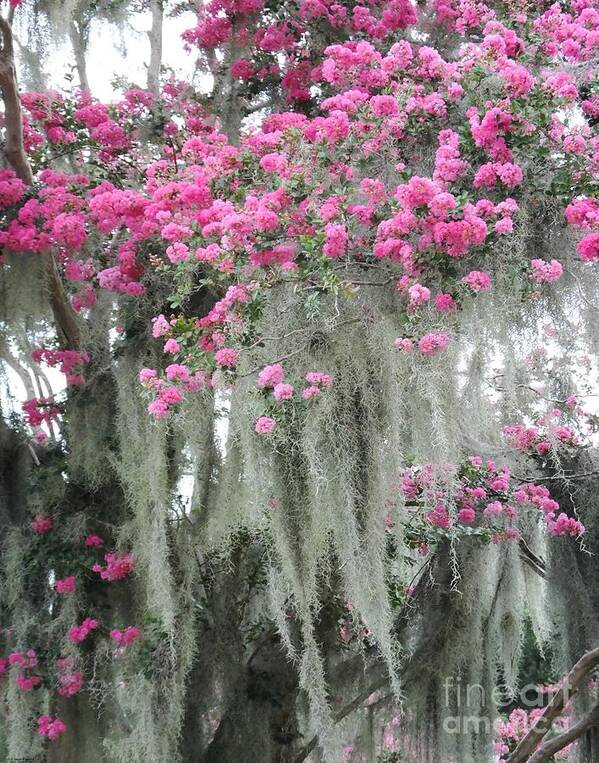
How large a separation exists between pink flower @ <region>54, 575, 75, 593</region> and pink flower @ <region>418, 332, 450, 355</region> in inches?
73.0

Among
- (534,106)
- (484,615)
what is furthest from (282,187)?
(484,615)

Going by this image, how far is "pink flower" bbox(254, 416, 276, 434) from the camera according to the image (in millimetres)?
2381

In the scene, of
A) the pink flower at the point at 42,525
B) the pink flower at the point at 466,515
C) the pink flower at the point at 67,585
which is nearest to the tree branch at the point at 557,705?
the pink flower at the point at 466,515

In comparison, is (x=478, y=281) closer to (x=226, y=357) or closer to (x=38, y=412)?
(x=226, y=357)

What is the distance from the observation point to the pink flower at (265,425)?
2381mm

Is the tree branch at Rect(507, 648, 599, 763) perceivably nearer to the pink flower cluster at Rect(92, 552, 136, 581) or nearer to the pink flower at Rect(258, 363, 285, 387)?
the pink flower at Rect(258, 363, 285, 387)

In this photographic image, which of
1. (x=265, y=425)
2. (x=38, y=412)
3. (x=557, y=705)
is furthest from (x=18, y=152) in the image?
(x=557, y=705)

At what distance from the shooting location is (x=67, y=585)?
10.8 ft

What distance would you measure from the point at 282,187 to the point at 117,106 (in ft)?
6.29

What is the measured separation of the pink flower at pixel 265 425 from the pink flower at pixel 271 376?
4.3 inches

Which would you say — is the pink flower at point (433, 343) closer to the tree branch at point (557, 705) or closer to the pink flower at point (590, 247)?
the pink flower at point (590, 247)

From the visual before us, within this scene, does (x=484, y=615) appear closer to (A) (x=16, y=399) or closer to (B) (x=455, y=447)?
(B) (x=455, y=447)

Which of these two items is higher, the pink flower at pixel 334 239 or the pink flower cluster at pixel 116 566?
the pink flower at pixel 334 239

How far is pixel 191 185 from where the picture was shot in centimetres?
292
